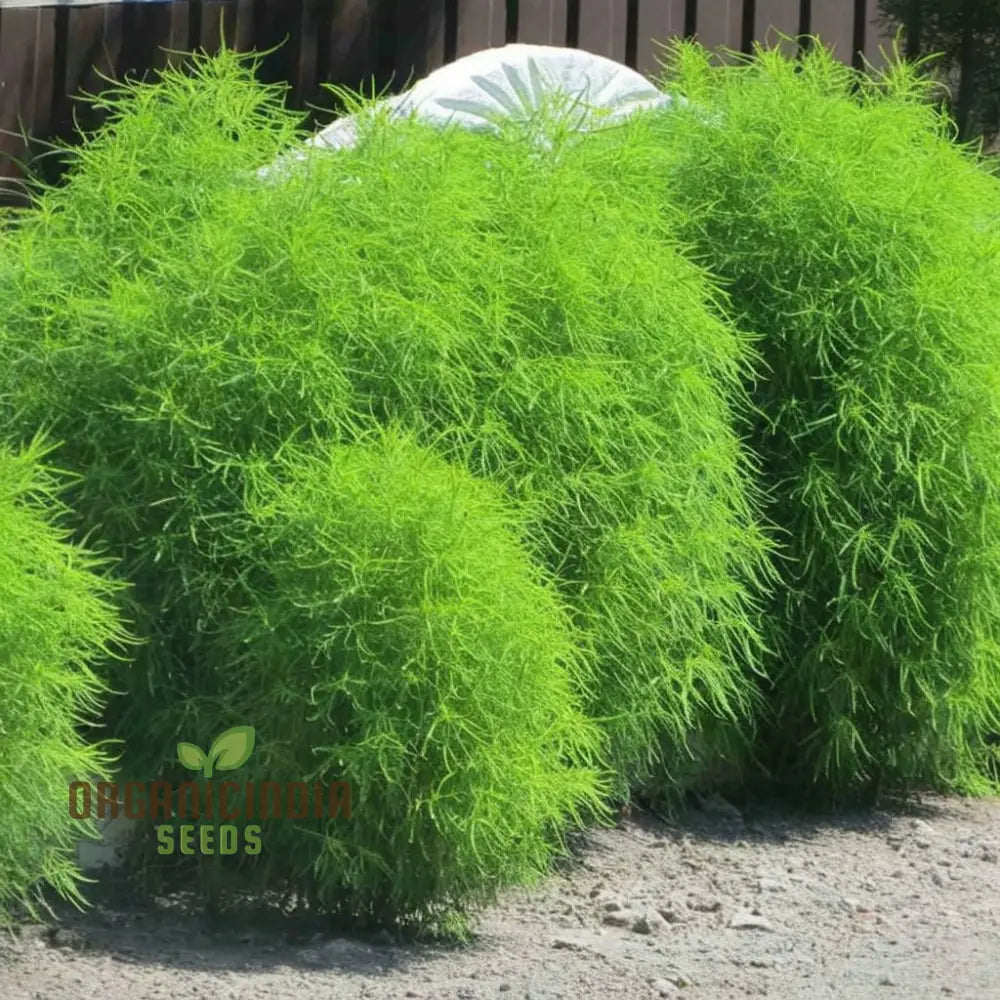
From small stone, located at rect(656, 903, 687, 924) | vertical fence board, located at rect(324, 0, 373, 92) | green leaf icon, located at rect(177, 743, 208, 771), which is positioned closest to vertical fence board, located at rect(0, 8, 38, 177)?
vertical fence board, located at rect(324, 0, 373, 92)

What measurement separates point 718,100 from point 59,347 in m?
2.11

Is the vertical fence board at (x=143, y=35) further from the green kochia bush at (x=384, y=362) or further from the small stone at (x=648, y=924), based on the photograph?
the small stone at (x=648, y=924)

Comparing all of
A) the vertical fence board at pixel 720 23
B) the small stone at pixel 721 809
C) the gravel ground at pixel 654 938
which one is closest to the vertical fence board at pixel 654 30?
the vertical fence board at pixel 720 23

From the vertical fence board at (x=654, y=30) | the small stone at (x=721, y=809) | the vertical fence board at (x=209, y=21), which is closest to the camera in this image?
the small stone at (x=721, y=809)

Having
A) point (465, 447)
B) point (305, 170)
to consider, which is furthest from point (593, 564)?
point (305, 170)

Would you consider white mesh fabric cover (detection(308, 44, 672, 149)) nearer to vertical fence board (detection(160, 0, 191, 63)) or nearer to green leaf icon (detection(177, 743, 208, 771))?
vertical fence board (detection(160, 0, 191, 63))

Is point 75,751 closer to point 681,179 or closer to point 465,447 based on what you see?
point 465,447

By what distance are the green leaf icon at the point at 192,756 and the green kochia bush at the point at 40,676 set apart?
0.63 feet

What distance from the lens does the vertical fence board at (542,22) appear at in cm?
672

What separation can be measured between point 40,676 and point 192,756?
489mm

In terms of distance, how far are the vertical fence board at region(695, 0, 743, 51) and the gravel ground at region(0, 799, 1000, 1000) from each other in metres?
3.44

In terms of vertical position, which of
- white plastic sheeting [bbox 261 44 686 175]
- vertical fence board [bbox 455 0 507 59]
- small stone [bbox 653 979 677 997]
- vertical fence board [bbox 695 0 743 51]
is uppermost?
vertical fence board [bbox 695 0 743 51]

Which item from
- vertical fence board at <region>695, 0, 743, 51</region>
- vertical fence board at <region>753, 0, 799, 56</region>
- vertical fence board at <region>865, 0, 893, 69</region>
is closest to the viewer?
vertical fence board at <region>695, 0, 743, 51</region>

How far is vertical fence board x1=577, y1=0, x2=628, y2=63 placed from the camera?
686 centimetres
